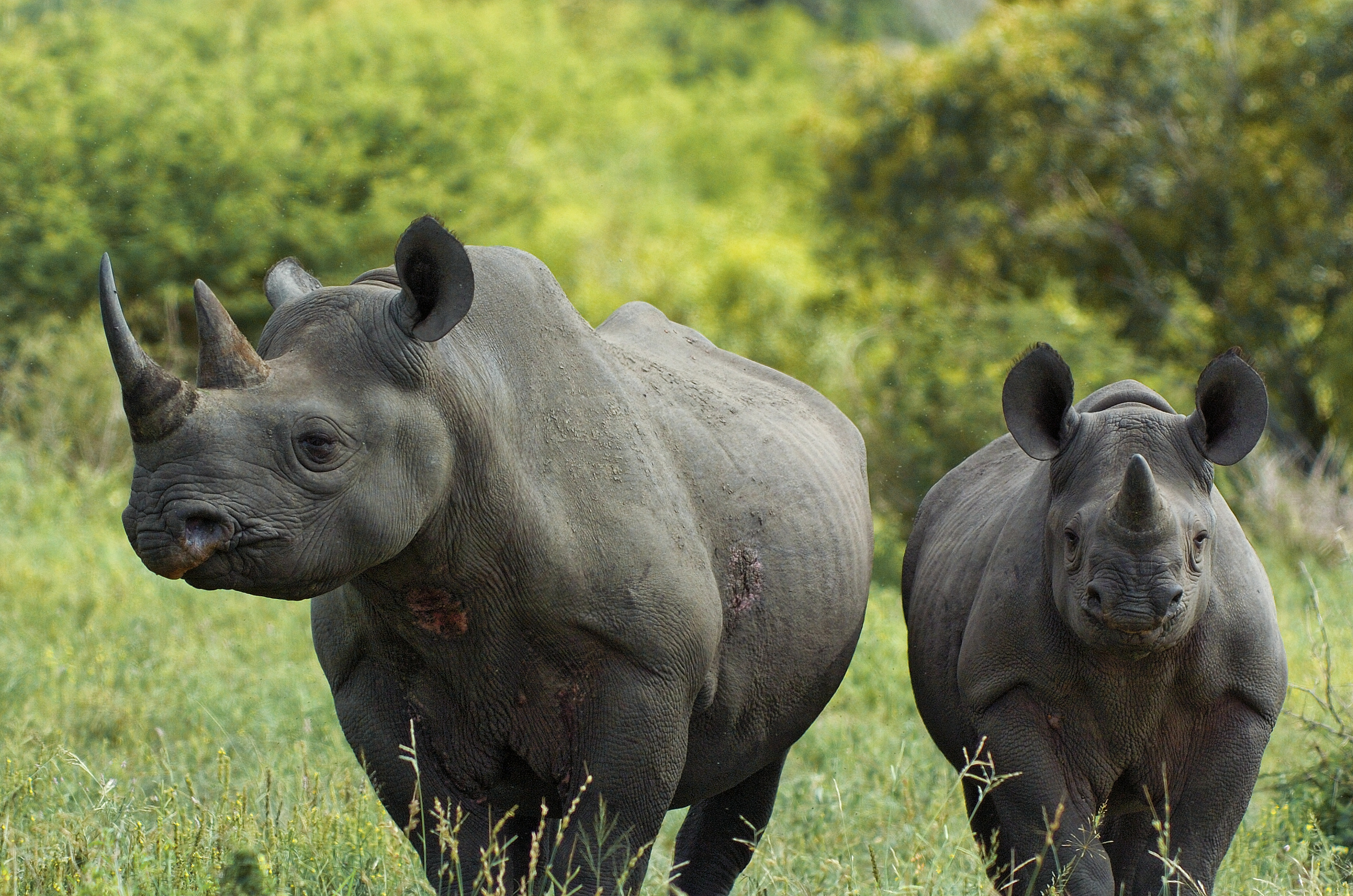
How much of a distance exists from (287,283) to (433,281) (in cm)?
67

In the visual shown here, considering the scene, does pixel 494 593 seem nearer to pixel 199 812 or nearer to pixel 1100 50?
pixel 199 812

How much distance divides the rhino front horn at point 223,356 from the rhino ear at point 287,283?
45 centimetres

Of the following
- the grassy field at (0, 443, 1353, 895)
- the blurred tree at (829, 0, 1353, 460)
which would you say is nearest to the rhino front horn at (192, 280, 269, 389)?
the grassy field at (0, 443, 1353, 895)

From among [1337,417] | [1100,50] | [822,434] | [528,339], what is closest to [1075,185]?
[1100,50]

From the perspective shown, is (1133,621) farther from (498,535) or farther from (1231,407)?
(498,535)

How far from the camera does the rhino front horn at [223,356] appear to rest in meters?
3.65

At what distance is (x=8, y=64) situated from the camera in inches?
656

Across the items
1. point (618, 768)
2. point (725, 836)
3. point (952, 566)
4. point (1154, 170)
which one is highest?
point (952, 566)

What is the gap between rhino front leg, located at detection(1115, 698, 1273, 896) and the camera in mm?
4555

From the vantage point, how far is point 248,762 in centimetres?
712

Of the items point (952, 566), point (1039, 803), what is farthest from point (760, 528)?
point (1039, 803)

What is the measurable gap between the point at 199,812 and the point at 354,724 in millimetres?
Answer: 689

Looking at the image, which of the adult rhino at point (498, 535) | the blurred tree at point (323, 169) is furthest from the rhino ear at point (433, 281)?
the blurred tree at point (323, 169)

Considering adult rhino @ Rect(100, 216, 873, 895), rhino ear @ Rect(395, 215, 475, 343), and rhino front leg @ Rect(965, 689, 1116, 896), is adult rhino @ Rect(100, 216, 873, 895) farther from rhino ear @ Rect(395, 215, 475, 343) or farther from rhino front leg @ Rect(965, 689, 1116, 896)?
rhino front leg @ Rect(965, 689, 1116, 896)
